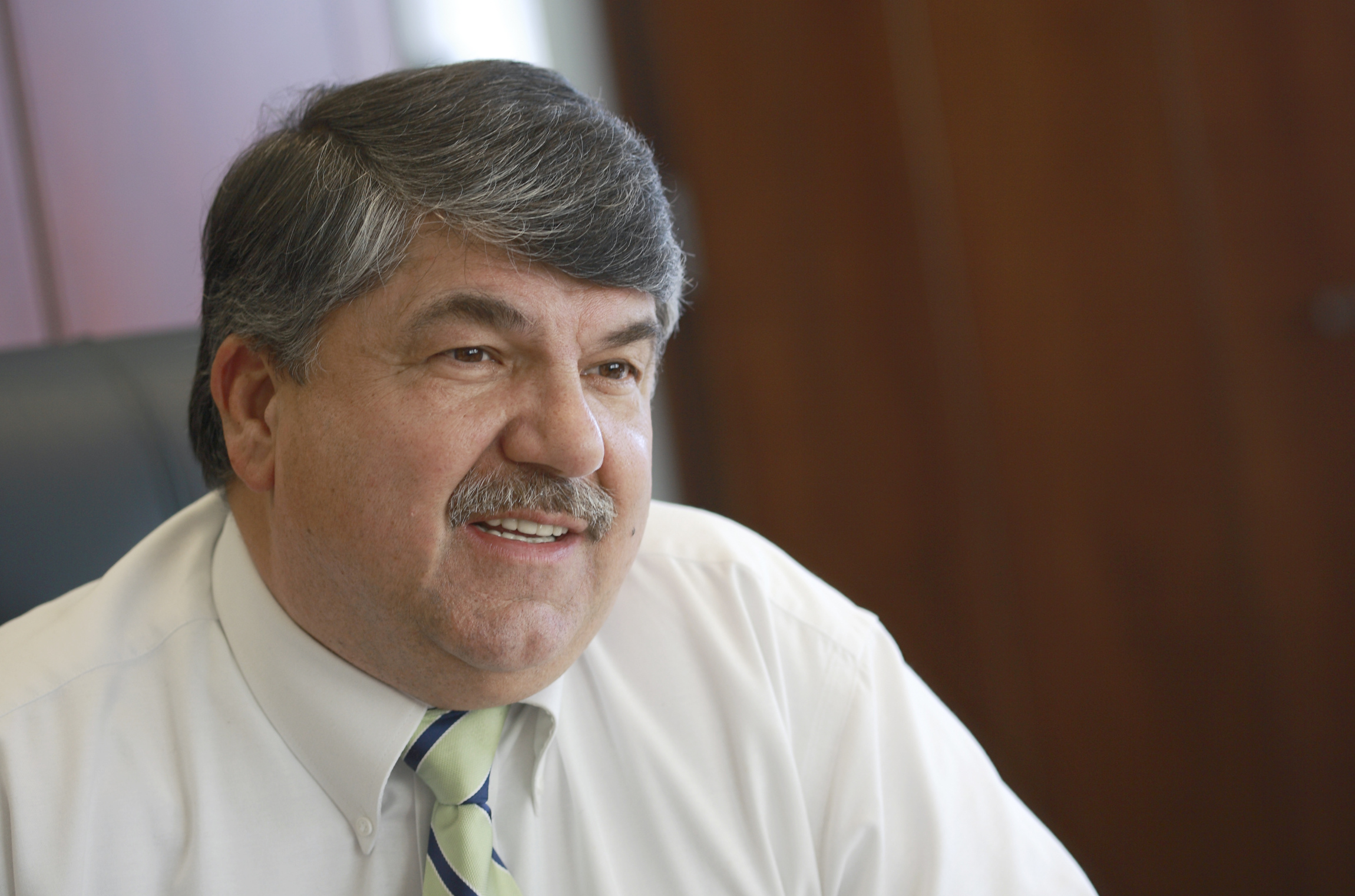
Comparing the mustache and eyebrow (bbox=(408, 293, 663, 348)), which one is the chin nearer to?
the mustache

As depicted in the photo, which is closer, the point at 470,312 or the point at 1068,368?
the point at 470,312

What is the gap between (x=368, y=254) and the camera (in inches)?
36.9

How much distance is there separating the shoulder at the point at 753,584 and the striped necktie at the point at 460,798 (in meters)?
0.29

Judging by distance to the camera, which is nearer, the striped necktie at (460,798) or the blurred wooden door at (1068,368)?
the striped necktie at (460,798)

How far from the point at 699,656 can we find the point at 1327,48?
1768mm

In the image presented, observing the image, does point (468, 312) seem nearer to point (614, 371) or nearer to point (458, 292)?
point (458, 292)

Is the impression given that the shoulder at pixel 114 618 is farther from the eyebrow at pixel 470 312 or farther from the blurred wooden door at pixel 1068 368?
the blurred wooden door at pixel 1068 368

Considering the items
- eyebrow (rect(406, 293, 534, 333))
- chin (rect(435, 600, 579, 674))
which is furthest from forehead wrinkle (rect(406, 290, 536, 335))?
chin (rect(435, 600, 579, 674))

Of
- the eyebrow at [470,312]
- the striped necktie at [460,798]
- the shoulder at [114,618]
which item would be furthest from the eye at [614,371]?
the shoulder at [114,618]

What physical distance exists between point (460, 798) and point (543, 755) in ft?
0.34

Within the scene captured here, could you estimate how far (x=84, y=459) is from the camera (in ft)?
3.86

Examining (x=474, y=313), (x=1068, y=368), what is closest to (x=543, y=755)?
(x=474, y=313)

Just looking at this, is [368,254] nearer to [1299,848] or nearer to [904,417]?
[904,417]

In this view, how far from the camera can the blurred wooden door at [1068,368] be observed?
2195 mm
